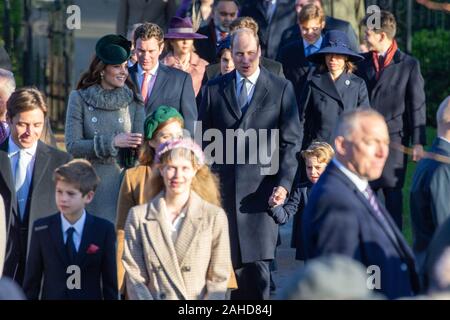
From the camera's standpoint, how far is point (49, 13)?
67.9 ft

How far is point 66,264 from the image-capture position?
8594 mm

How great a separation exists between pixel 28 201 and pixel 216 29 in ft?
18.7

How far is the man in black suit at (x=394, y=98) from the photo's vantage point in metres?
12.8

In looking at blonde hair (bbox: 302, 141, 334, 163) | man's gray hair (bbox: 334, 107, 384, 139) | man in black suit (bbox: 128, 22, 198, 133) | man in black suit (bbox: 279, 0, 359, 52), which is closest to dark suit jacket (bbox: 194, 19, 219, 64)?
man in black suit (bbox: 279, 0, 359, 52)

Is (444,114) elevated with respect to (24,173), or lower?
elevated

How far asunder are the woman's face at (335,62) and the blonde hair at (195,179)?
397 cm

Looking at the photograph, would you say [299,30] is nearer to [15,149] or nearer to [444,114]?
[444,114]

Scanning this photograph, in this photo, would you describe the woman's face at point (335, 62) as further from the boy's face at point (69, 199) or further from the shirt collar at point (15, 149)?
the boy's face at point (69, 199)

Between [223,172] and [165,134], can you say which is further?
[223,172]

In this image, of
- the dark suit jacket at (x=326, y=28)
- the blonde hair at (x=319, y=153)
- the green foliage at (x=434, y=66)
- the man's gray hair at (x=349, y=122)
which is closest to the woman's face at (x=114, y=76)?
→ the blonde hair at (x=319, y=153)

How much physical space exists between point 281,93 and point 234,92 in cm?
34

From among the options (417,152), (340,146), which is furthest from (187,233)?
(417,152)

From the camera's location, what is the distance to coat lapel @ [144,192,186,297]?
8.16 metres

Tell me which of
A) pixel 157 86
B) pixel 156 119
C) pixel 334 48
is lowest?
pixel 156 119
